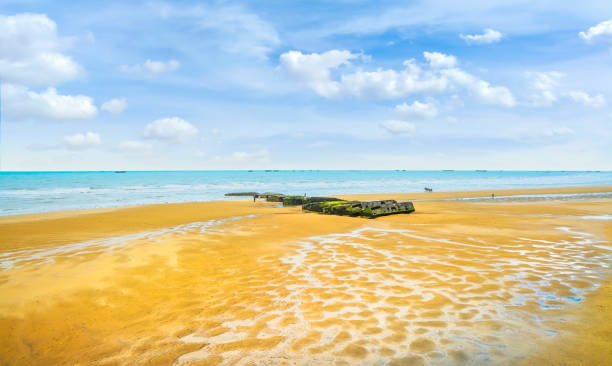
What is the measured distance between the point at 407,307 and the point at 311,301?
1701 millimetres

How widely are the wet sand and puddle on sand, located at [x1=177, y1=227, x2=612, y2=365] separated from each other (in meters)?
0.03

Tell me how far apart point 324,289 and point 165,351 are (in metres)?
3.14

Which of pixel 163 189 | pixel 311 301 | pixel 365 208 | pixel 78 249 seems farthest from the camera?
pixel 163 189

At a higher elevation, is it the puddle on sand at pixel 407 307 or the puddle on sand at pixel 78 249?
the puddle on sand at pixel 407 307

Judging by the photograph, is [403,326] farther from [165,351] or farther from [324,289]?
[165,351]

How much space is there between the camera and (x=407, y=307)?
532 centimetres

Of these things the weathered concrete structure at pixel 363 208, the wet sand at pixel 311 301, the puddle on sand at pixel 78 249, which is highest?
the weathered concrete structure at pixel 363 208

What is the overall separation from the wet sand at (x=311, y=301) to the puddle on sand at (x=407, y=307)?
3cm

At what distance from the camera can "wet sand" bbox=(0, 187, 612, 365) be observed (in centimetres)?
409

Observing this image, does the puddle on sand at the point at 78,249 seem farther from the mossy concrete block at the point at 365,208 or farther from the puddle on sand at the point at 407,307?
the mossy concrete block at the point at 365,208

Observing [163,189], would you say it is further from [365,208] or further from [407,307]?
[407,307]

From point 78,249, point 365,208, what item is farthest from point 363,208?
point 78,249

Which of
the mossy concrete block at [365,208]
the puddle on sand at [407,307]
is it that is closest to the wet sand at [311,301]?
the puddle on sand at [407,307]

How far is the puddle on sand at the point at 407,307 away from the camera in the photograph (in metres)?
4.04
